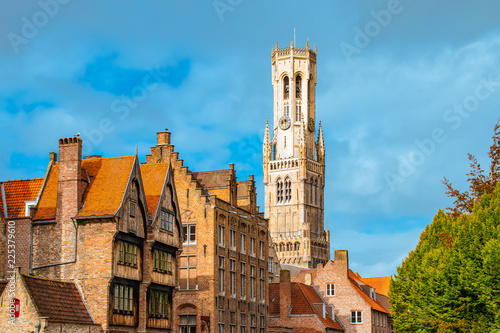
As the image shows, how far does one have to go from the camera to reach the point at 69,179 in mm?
44125

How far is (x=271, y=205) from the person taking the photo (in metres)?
174

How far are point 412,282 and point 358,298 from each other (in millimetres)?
24684

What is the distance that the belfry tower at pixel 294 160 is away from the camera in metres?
170

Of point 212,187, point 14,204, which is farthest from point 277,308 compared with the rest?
point 14,204

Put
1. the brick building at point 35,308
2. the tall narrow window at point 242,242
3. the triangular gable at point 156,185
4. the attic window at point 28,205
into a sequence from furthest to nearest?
the tall narrow window at point 242,242
the triangular gable at point 156,185
the attic window at point 28,205
the brick building at point 35,308

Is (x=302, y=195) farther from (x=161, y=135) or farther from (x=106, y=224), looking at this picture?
(x=106, y=224)

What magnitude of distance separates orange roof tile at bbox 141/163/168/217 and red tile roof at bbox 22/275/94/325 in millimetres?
7150

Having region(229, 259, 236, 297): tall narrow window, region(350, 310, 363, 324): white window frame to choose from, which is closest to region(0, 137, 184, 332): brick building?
region(229, 259, 236, 297): tall narrow window

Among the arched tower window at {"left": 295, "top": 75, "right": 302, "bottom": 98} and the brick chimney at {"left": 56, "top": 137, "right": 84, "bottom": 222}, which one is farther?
the arched tower window at {"left": 295, "top": 75, "right": 302, "bottom": 98}

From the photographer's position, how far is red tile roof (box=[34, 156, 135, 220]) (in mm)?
43125

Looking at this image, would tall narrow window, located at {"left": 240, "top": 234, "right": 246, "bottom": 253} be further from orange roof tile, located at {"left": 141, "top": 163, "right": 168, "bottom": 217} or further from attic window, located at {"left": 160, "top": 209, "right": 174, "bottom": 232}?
orange roof tile, located at {"left": 141, "top": 163, "right": 168, "bottom": 217}

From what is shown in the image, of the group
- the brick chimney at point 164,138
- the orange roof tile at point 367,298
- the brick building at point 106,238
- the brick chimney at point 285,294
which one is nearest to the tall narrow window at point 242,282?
the brick chimney at point 285,294

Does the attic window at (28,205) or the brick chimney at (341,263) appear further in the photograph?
the brick chimney at (341,263)

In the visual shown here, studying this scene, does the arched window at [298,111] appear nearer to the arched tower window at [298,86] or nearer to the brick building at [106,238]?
the arched tower window at [298,86]
